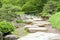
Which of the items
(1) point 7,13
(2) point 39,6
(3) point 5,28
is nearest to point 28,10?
(2) point 39,6

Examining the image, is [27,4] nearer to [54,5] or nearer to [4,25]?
[54,5]

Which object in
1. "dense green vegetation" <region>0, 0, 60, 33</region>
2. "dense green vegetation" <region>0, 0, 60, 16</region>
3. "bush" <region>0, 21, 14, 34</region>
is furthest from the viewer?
"dense green vegetation" <region>0, 0, 60, 16</region>

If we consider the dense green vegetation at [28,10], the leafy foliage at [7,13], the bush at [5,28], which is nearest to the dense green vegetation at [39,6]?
the dense green vegetation at [28,10]

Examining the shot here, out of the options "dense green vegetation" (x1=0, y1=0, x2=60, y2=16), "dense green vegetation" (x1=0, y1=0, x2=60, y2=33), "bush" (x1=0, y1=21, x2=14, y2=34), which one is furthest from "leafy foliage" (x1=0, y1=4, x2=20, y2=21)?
"dense green vegetation" (x1=0, y1=0, x2=60, y2=16)

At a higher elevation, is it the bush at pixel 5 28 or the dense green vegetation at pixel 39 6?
the bush at pixel 5 28

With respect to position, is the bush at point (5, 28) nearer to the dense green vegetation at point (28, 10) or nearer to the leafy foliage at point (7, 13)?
the dense green vegetation at point (28, 10)

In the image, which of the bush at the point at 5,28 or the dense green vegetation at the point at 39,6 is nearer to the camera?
the bush at the point at 5,28

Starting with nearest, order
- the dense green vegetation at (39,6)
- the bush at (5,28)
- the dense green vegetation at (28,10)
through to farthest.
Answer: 1. the bush at (5,28)
2. the dense green vegetation at (28,10)
3. the dense green vegetation at (39,6)

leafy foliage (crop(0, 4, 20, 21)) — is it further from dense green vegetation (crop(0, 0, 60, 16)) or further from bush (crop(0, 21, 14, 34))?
dense green vegetation (crop(0, 0, 60, 16))

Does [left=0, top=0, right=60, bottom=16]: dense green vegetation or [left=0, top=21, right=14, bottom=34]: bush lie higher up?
[left=0, top=21, right=14, bottom=34]: bush

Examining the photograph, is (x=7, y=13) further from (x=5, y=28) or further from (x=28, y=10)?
(x=28, y=10)

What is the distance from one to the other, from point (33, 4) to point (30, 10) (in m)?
0.92

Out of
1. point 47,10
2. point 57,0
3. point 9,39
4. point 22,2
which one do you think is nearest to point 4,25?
point 9,39

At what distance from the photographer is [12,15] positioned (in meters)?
12.2
